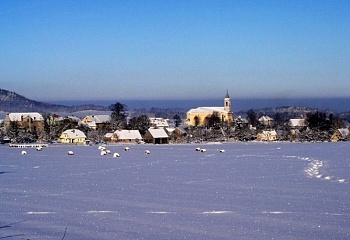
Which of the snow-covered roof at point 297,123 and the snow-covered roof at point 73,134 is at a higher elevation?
the snow-covered roof at point 297,123

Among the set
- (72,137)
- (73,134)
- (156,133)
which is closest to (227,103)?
(156,133)

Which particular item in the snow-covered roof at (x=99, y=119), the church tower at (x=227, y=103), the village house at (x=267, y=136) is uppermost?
the church tower at (x=227, y=103)

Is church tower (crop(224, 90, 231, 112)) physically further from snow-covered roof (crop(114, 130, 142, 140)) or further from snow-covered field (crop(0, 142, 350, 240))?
snow-covered field (crop(0, 142, 350, 240))

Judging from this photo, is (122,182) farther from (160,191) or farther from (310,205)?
(310,205)

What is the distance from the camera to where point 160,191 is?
15039 millimetres

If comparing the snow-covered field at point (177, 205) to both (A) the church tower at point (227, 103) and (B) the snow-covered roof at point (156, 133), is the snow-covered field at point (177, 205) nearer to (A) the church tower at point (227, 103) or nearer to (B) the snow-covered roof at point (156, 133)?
(B) the snow-covered roof at point (156, 133)

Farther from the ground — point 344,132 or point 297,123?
point 297,123

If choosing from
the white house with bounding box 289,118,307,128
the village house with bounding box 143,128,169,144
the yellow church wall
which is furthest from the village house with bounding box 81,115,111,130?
the white house with bounding box 289,118,307,128

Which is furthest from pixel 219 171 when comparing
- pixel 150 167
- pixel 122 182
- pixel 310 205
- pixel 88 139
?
pixel 88 139

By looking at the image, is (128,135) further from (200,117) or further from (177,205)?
(177,205)

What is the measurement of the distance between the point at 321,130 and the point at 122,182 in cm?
5549

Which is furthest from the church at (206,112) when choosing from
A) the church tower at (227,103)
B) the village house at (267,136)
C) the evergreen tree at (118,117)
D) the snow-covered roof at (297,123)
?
the village house at (267,136)

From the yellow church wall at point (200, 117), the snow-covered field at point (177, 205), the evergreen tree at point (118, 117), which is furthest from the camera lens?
the yellow church wall at point (200, 117)

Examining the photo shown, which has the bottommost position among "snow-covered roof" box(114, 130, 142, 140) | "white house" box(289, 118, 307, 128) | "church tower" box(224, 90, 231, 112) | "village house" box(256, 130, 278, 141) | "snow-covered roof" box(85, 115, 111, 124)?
"village house" box(256, 130, 278, 141)
